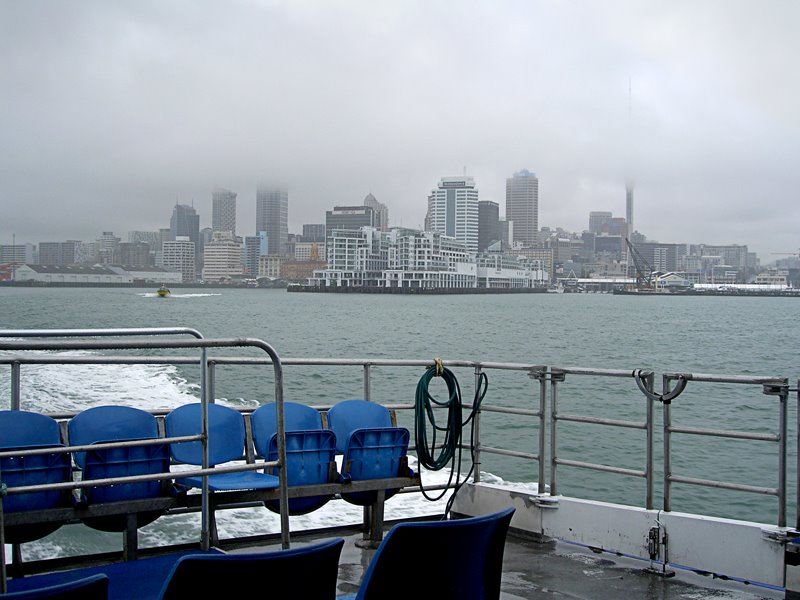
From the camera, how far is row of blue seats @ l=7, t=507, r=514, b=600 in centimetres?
259

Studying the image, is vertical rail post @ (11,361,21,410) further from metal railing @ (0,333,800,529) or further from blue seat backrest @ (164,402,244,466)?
blue seat backrest @ (164,402,244,466)

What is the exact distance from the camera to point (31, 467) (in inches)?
182

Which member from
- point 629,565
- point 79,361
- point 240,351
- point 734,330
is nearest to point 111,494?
point 79,361

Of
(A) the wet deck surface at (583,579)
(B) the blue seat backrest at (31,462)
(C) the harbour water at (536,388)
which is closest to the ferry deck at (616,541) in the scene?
(A) the wet deck surface at (583,579)

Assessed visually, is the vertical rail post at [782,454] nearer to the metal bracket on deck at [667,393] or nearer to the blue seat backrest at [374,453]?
the metal bracket on deck at [667,393]

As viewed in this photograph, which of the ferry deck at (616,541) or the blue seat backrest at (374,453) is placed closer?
the ferry deck at (616,541)

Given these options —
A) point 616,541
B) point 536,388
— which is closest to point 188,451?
point 616,541

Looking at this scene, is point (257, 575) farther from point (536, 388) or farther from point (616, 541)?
point (536, 388)

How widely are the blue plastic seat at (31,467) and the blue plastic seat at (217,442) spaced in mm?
888

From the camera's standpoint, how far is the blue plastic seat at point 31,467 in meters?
4.61

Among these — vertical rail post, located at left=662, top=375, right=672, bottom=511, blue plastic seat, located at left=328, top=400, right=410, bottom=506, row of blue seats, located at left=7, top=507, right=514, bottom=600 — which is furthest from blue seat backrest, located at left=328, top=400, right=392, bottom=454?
row of blue seats, located at left=7, top=507, right=514, bottom=600

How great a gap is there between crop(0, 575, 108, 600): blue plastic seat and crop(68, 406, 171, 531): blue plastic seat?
8.37ft

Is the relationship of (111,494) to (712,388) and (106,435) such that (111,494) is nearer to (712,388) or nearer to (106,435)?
(106,435)

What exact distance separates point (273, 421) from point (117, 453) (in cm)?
133
